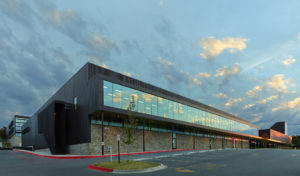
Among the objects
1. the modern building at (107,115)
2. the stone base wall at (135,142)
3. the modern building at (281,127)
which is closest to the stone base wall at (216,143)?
the stone base wall at (135,142)

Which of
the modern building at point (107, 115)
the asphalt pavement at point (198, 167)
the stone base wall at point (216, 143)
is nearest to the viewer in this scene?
the asphalt pavement at point (198, 167)

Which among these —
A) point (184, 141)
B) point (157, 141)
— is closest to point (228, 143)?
point (184, 141)

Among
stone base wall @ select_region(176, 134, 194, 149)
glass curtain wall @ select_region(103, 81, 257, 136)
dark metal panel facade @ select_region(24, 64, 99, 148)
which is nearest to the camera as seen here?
dark metal panel facade @ select_region(24, 64, 99, 148)

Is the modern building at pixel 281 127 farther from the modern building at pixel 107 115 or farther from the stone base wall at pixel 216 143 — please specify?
the modern building at pixel 107 115

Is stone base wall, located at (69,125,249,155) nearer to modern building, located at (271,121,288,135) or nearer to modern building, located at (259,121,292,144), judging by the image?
modern building, located at (259,121,292,144)

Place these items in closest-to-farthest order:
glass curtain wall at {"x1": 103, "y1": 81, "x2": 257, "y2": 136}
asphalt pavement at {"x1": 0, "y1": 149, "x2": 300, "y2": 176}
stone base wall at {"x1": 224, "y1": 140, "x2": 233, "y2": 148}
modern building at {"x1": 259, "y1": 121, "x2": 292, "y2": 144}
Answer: asphalt pavement at {"x1": 0, "y1": 149, "x2": 300, "y2": 176} → glass curtain wall at {"x1": 103, "y1": 81, "x2": 257, "y2": 136} → stone base wall at {"x1": 224, "y1": 140, "x2": 233, "y2": 148} → modern building at {"x1": 259, "y1": 121, "x2": 292, "y2": 144}

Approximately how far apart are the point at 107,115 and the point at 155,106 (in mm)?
9588

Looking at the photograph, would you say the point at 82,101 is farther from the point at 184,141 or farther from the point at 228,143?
the point at 228,143

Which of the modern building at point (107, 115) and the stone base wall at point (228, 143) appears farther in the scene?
the stone base wall at point (228, 143)

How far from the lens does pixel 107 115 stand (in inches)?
1319

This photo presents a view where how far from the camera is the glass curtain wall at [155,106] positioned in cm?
3200

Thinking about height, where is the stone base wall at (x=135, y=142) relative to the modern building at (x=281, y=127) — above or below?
above

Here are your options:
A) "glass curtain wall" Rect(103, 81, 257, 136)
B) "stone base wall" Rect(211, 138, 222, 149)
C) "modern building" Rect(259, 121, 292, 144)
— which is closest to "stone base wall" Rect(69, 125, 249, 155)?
"glass curtain wall" Rect(103, 81, 257, 136)

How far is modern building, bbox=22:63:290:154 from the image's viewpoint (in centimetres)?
3153
